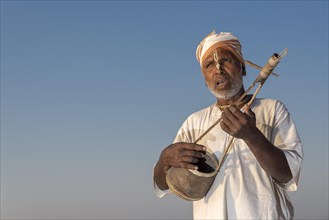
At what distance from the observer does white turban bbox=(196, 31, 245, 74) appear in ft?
14.0

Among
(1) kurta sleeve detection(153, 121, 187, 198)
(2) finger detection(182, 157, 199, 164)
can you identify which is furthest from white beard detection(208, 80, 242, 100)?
(2) finger detection(182, 157, 199, 164)

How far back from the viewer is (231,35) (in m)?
4.36

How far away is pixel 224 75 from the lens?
13.7ft

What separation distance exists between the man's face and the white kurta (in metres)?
0.24

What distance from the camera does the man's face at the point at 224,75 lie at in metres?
4.17

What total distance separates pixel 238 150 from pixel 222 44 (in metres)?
0.88

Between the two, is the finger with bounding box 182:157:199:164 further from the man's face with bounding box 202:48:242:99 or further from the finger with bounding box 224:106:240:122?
the man's face with bounding box 202:48:242:99

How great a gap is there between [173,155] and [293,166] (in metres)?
0.87

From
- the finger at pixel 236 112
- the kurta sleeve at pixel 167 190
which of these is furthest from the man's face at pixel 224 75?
the finger at pixel 236 112

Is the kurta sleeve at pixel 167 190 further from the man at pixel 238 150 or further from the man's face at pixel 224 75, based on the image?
the man's face at pixel 224 75

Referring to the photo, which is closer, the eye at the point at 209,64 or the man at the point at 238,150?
the man at the point at 238,150

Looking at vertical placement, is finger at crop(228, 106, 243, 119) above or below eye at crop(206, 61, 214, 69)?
below

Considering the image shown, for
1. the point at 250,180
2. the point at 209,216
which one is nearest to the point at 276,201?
the point at 250,180

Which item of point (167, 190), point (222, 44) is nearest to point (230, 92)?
point (222, 44)
